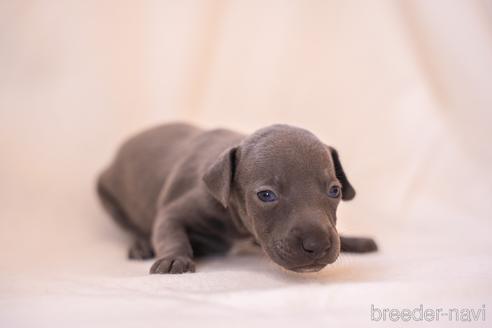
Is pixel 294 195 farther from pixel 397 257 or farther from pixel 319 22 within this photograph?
pixel 319 22

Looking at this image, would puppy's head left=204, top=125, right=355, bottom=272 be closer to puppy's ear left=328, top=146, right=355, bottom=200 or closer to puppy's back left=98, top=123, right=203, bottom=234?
puppy's ear left=328, top=146, right=355, bottom=200

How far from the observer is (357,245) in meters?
3.98

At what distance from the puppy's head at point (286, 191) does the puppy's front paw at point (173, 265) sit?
41cm

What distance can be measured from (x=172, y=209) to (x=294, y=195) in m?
1.15

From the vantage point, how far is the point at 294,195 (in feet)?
10.0

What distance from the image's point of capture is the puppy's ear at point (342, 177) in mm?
3577

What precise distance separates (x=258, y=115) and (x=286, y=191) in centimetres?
245

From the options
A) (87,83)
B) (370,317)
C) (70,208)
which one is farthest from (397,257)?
(87,83)

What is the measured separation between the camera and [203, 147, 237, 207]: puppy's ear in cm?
337

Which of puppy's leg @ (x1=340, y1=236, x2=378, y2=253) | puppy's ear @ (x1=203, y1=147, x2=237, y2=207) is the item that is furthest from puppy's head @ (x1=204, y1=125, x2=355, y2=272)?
puppy's leg @ (x1=340, y1=236, x2=378, y2=253)

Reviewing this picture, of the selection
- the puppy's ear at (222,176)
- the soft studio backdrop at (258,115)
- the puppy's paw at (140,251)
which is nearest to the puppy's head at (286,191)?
the puppy's ear at (222,176)

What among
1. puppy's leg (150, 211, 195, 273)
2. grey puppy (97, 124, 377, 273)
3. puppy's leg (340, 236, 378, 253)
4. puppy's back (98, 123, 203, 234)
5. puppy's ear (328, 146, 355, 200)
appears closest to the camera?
grey puppy (97, 124, 377, 273)

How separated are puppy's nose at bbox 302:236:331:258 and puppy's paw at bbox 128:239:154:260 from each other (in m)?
1.66

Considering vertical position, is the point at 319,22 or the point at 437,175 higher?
the point at 319,22
